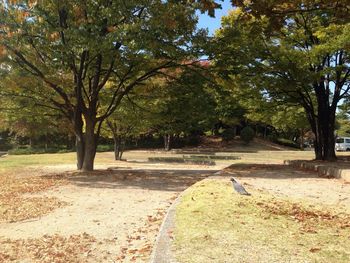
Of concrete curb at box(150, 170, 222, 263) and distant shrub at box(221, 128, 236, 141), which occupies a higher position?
distant shrub at box(221, 128, 236, 141)

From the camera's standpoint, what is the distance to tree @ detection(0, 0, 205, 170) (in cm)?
1381

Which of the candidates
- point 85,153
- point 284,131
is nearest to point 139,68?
point 85,153

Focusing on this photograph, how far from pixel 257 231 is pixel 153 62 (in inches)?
485

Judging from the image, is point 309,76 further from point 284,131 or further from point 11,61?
point 284,131

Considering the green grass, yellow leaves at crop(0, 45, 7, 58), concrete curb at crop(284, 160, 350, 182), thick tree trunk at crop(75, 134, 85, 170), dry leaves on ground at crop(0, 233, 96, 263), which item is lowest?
dry leaves on ground at crop(0, 233, 96, 263)

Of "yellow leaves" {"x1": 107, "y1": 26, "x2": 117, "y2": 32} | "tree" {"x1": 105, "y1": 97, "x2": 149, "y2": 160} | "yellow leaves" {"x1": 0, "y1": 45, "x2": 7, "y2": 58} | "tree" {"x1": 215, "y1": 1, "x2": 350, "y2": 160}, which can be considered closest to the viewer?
"yellow leaves" {"x1": 107, "y1": 26, "x2": 117, "y2": 32}

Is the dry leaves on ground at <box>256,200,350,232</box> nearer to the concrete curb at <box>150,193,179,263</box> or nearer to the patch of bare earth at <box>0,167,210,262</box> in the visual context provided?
the concrete curb at <box>150,193,179,263</box>

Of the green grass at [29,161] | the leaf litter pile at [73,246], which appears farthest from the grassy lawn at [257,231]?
the green grass at [29,161]

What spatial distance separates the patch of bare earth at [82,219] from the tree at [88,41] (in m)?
4.49

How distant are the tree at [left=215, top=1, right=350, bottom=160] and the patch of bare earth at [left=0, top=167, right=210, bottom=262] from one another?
6361mm

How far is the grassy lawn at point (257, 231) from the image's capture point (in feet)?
15.5

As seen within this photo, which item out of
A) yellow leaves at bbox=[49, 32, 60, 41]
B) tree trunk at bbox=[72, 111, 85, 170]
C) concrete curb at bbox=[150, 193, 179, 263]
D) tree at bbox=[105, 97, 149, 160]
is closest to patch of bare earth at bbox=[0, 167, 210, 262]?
concrete curb at bbox=[150, 193, 179, 263]

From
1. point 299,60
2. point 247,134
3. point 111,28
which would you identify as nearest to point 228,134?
point 247,134

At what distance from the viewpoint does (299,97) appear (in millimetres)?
21594
